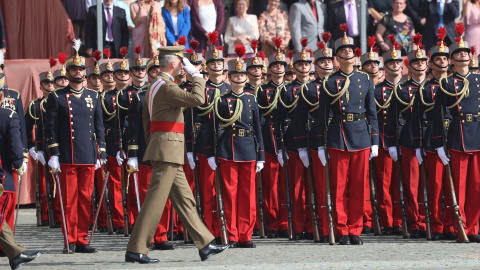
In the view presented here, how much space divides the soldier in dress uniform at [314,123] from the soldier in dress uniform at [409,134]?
→ 0.87 metres

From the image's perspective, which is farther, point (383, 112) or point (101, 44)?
point (101, 44)

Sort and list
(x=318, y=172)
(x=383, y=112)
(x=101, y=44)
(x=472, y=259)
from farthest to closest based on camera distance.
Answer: (x=101, y=44) < (x=383, y=112) < (x=318, y=172) < (x=472, y=259)

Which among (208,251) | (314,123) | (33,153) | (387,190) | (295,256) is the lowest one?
(295,256)

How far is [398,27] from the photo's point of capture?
16.2 m

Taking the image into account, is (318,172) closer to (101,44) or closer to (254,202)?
(254,202)

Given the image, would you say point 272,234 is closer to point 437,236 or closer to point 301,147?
point 301,147

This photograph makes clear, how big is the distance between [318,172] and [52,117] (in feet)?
9.19

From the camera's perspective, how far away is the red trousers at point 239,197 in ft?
36.0

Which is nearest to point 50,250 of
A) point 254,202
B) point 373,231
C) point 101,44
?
point 254,202

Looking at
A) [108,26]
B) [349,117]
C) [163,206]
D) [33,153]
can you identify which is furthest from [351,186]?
[108,26]

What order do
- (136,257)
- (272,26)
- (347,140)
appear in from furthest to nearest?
(272,26), (347,140), (136,257)

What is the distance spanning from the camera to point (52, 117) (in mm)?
10555

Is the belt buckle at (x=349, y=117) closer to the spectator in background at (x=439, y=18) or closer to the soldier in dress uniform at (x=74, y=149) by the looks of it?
the soldier in dress uniform at (x=74, y=149)

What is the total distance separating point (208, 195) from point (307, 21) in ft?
17.9
